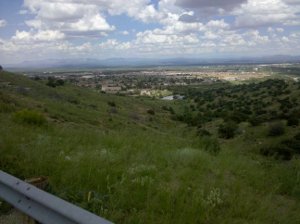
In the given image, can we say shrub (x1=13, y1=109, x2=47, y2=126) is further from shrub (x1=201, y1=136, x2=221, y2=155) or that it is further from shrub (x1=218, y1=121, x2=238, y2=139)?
shrub (x1=218, y1=121, x2=238, y2=139)

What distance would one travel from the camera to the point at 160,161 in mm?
7035

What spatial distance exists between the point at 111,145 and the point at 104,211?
13.5 feet

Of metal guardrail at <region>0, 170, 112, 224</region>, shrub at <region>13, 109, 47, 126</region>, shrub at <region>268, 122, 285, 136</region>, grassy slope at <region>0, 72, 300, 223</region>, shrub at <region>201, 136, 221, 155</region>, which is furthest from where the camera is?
shrub at <region>268, 122, 285, 136</region>

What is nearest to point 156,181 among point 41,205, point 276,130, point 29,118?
point 41,205

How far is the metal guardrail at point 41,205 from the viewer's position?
9.96 feet

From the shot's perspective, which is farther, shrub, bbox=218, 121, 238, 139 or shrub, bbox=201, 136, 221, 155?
shrub, bbox=218, 121, 238, 139

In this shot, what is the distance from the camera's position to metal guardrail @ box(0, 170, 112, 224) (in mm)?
3036

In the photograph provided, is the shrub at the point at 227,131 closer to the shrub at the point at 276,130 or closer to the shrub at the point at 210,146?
the shrub at the point at 276,130

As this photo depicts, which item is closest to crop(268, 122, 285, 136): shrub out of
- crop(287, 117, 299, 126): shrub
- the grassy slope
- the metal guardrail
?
crop(287, 117, 299, 126): shrub

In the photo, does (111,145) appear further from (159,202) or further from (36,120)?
(36,120)

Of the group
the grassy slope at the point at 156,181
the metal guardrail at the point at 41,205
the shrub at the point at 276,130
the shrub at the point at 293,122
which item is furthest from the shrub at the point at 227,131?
the metal guardrail at the point at 41,205

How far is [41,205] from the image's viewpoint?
11.7ft

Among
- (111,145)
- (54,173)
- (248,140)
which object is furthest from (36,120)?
(248,140)

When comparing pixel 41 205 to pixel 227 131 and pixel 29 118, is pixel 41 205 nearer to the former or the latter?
pixel 29 118
